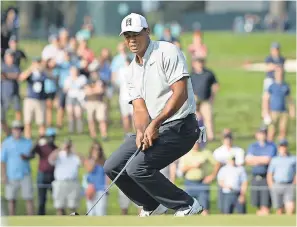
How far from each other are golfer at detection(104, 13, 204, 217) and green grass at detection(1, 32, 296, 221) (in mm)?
543

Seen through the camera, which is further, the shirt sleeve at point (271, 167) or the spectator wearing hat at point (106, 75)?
the spectator wearing hat at point (106, 75)

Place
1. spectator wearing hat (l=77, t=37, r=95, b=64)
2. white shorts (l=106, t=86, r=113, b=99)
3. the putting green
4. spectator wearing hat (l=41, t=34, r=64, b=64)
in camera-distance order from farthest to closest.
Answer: spectator wearing hat (l=77, t=37, r=95, b=64)
white shorts (l=106, t=86, r=113, b=99)
spectator wearing hat (l=41, t=34, r=64, b=64)
the putting green

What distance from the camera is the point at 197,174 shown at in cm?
1555

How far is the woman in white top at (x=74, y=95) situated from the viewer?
20094 millimetres

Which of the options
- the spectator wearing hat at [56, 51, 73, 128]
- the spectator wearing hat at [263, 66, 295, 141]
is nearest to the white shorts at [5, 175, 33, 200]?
the spectator wearing hat at [56, 51, 73, 128]

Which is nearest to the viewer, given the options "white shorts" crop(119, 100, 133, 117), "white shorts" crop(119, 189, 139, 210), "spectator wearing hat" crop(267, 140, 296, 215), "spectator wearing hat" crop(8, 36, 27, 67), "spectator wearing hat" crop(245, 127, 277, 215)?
"spectator wearing hat" crop(267, 140, 296, 215)

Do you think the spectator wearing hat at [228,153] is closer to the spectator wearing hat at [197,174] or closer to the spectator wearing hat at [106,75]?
the spectator wearing hat at [197,174]

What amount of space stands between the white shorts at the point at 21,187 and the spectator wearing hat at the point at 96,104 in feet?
13.4

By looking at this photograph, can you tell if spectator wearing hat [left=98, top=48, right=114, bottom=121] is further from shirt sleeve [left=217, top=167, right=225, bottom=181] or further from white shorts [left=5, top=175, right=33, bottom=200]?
shirt sleeve [left=217, top=167, right=225, bottom=181]

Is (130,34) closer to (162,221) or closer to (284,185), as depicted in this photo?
(162,221)

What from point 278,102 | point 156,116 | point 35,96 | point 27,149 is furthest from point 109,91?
point 156,116

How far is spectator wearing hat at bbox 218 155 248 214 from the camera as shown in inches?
606

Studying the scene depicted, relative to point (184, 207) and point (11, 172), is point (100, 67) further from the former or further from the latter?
point (184, 207)

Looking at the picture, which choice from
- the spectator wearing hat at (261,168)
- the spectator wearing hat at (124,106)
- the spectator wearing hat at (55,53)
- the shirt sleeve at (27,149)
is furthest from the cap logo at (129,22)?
the spectator wearing hat at (55,53)
